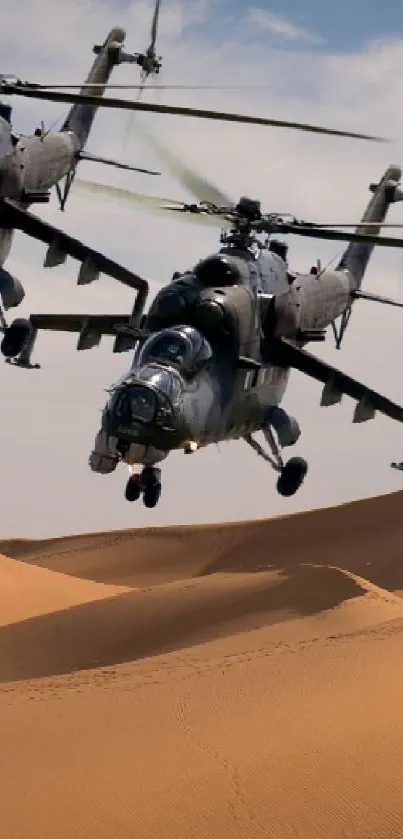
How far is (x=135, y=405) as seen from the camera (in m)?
21.1

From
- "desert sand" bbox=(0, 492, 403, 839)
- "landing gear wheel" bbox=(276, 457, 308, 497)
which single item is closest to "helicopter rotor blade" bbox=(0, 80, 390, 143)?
"desert sand" bbox=(0, 492, 403, 839)

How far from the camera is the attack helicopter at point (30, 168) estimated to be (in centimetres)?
2334

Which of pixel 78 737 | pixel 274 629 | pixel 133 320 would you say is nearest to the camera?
pixel 78 737

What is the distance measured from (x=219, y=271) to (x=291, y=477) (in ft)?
15.0

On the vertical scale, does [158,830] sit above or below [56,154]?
below

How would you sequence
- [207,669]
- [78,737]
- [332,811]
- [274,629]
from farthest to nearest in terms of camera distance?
[274,629] < [207,669] < [78,737] < [332,811]

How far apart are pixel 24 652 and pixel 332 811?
12451 mm

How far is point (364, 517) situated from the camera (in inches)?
1706

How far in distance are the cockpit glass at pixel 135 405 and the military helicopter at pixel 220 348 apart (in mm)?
15

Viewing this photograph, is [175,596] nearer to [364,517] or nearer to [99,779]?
[99,779]

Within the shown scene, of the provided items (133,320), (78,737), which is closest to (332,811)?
(78,737)

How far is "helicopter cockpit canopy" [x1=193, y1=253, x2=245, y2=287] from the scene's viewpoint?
79.7 feet

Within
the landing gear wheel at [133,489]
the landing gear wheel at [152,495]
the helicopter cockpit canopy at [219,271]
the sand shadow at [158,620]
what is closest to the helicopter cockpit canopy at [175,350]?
the helicopter cockpit canopy at [219,271]

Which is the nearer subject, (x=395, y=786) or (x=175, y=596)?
(x=395, y=786)
